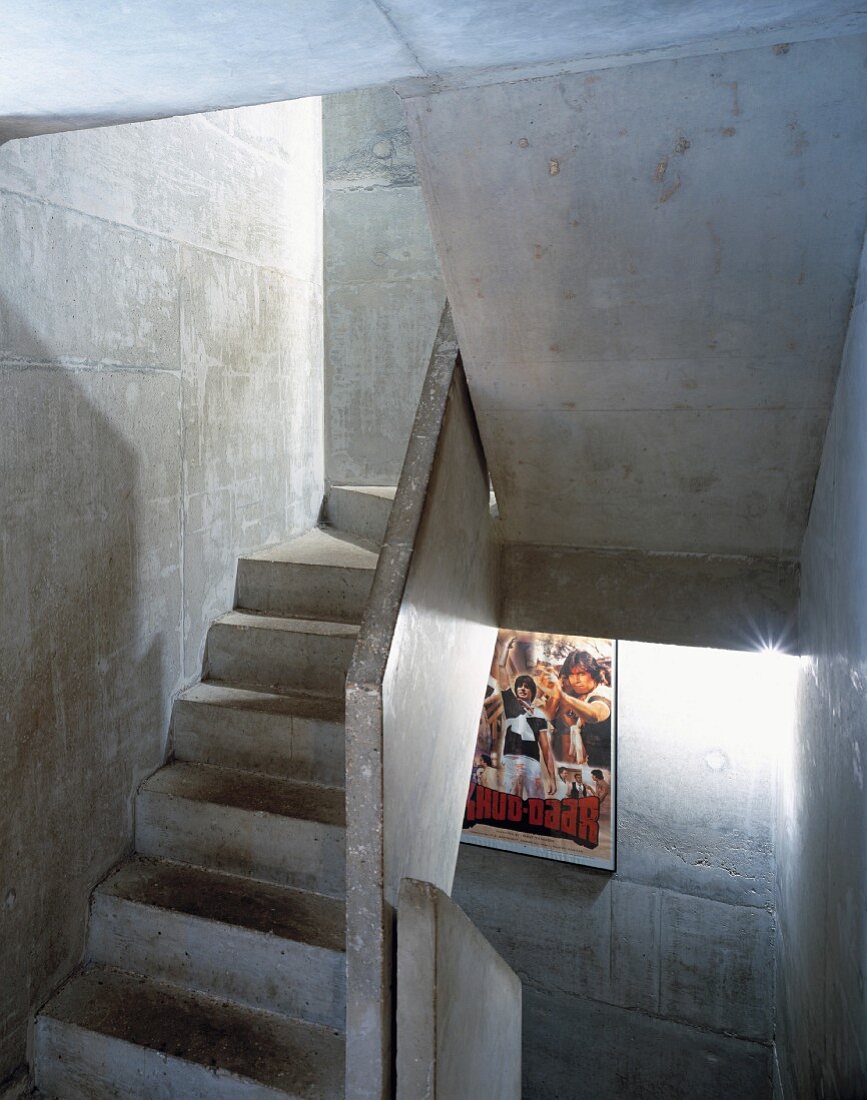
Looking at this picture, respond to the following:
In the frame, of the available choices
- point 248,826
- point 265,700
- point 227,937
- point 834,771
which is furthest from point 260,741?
point 834,771

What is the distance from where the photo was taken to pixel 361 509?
4656mm

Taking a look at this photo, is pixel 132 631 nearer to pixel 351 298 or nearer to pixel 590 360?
pixel 590 360

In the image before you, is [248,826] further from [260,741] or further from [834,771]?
[834,771]

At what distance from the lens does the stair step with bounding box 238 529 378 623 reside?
379 cm

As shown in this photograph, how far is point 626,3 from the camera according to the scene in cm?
151

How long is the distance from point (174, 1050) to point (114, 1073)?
253 mm

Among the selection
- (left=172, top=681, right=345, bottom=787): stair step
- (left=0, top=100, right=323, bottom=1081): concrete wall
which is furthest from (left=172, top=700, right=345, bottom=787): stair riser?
(left=0, top=100, right=323, bottom=1081): concrete wall

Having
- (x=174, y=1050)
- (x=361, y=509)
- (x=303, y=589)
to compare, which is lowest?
(x=174, y=1050)

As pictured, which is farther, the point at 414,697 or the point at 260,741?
the point at 260,741

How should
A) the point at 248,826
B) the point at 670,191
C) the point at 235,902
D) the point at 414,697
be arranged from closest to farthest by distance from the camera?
the point at 670,191
the point at 414,697
the point at 235,902
the point at 248,826

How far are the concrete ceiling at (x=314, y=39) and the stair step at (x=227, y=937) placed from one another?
2.52 metres

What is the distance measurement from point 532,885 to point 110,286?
3852 mm

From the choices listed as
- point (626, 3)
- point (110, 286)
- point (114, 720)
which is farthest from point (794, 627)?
point (110, 286)

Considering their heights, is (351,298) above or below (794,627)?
above
